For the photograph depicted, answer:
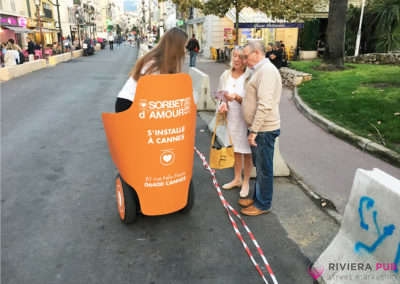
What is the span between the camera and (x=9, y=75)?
14977mm

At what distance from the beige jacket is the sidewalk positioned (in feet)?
4.81

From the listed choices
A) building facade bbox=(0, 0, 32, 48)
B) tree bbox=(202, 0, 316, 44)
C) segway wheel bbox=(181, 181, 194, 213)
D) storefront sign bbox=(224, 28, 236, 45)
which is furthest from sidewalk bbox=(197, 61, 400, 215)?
building facade bbox=(0, 0, 32, 48)

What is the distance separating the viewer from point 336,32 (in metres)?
13.9

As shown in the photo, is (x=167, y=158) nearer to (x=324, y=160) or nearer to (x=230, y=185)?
(x=230, y=185)

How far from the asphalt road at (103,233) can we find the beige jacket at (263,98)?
111cm

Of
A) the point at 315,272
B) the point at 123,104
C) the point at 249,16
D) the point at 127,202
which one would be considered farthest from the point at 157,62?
the point at 249,16

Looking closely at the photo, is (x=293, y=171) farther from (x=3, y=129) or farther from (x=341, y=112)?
(x=3, y=129)

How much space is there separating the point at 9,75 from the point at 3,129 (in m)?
9.19

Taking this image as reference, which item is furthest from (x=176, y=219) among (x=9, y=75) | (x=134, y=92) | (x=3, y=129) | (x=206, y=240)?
(x=9, y=75)

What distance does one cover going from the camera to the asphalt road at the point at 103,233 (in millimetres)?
2885

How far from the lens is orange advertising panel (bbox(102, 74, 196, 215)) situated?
3.06m

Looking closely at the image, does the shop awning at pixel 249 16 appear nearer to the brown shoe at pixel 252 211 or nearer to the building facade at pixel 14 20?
the building facade at pixel 14 20

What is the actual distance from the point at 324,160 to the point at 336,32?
10.2m

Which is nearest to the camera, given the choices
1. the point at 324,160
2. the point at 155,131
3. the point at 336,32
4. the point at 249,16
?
the point at 155,131
